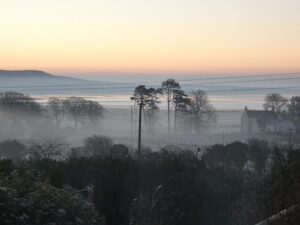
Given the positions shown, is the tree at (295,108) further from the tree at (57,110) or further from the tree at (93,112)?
the tree at (57,110)

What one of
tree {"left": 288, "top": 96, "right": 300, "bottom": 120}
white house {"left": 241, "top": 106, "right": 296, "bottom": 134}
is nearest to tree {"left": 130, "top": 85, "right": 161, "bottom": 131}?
white house {"left": 241, "top": 106, "right": 296, "bottom": 134}

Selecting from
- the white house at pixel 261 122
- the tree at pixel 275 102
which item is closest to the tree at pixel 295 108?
the white house at pixel 261 122

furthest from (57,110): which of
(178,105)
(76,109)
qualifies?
(178,105)

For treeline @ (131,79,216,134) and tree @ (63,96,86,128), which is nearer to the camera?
treeline @ (131,79,216,134)

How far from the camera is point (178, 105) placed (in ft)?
200

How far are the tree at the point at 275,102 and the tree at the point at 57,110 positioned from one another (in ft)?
81.3

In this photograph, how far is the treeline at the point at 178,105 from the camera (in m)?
55.5

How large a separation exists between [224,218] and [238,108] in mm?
70247

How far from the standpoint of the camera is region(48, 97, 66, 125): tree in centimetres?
6384

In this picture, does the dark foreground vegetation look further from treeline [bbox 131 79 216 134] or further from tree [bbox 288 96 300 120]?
tree [bbox 288 96 300 120]

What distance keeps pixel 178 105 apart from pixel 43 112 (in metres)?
15.2

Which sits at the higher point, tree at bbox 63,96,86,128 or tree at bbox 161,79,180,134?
tree at bbox 161,79,180,134

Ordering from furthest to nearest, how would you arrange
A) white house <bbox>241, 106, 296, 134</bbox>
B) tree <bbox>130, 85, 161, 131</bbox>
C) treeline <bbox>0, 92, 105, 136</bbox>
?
1. white house <bbox>241, 106, 296, 134</bbox>
2. treeline <bbox>0, 92, 105, 136</bbox>
3. tree <bbox>130, 85, 161, 131</bbox>

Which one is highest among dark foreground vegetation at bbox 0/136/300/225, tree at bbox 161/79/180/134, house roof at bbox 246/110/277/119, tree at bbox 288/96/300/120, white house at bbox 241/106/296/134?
tree at bbox 161/79/180/134
